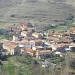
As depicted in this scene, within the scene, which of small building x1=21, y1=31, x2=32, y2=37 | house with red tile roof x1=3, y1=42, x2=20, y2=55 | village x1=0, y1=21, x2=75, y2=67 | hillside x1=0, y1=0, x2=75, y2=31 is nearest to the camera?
village x1=0, y1=21, x2=75, y2=67

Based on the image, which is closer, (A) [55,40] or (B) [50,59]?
(B) [50,59]

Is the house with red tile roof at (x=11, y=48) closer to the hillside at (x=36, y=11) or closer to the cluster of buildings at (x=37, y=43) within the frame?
the cluster of buildings at (x=37, y=43)

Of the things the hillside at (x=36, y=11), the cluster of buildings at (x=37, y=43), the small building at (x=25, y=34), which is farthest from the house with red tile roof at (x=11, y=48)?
the hillside at (x=36, y=11)

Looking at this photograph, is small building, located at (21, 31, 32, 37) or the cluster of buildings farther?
small building, located at (21, 31, 32, 37)

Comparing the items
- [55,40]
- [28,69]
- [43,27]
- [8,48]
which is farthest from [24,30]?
[28,69]

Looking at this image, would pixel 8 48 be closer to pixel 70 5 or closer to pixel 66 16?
pixel 66 16

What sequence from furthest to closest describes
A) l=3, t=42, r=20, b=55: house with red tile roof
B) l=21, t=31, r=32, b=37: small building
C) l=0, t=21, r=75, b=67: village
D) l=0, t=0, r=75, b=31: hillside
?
l=0, t=0, r=75, b=31: hillside < l=21, t=31, r=32, b=37: small building < l=3, t=42, r=20, b=55: house with red tile roof < l=0, t=21, r=75, b=67: village

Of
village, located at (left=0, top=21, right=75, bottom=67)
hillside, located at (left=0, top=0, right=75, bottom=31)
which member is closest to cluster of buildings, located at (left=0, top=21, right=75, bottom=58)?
village, located at (left=0, top=21, right=75, bottom=67)

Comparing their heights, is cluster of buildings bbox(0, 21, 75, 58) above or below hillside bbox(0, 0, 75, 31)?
above

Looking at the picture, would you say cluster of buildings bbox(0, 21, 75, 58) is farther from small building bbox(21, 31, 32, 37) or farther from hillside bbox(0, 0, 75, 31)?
hillside bbox(0, 0, 75, 31)

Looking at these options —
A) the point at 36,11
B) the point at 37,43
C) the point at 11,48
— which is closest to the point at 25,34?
the point at 37,43
